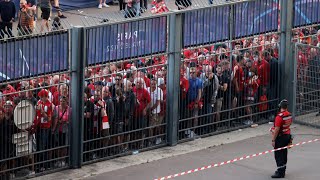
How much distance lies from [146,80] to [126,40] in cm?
102

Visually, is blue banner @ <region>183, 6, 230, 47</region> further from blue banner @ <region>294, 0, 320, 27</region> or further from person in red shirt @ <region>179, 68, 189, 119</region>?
blue banner @ <region>294, 0, 320, 27</region>

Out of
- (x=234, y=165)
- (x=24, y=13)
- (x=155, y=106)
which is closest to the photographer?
(x=234, y=165)

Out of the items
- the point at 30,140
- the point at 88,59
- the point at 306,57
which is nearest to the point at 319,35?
the point at 306,57

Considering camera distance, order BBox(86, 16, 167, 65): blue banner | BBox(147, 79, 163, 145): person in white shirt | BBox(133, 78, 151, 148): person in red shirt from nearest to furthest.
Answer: BBox(86, 16, 167, 65): blue banner, BBox(133, 78, 151, 148): person in red shirt, BBox(147, 79, 163, 145): person in white shirt

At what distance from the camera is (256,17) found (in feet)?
78.9

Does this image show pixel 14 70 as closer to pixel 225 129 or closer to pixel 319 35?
pixel 225 129

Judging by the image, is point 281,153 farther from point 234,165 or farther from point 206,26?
point 206,26

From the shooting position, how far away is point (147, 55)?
71.9 feet

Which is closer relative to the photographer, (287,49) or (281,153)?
(281,153)

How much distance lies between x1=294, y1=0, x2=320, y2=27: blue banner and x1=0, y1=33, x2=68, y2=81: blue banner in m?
6.61

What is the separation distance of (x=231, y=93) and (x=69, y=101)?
4518 mm

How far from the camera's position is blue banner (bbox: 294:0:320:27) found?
24.7 metres

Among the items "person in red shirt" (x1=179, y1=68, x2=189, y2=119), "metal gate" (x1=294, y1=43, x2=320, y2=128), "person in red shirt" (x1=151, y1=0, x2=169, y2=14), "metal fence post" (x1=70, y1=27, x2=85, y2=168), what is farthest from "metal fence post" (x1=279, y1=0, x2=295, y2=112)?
"metal fence post" (x1=70, y1=27, x2=85, y2=168)

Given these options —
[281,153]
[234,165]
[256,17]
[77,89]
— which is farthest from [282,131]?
[256,17]
